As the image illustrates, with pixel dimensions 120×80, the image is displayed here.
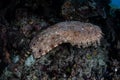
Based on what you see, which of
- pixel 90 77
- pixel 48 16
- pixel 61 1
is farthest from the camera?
pixel 61 1

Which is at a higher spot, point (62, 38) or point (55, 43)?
point (62, 38)

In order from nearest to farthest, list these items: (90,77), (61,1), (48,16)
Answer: (90,77) < (48,16) < (61,1)

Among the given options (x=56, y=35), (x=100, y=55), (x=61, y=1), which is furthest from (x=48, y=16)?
(x=100, y=55)

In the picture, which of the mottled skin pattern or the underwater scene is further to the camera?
the mottled skin pattern

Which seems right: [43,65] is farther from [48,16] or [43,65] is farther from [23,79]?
[48,16]

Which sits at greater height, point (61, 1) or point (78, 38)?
point (61, 1)

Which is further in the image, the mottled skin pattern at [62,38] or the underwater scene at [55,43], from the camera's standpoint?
the mottled skin pattern at [62,38]
